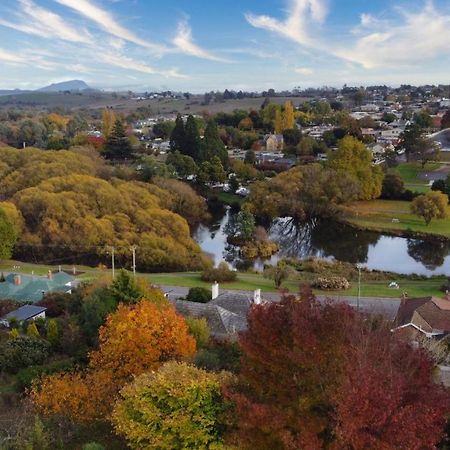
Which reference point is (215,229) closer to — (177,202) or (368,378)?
(177,202)

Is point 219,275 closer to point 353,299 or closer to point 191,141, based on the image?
point 353,299

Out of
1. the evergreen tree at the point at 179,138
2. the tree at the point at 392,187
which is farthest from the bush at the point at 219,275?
the evergreen tree at the point at 179,138

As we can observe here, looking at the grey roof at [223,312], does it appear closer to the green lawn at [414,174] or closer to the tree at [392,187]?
the tree at [392,187]

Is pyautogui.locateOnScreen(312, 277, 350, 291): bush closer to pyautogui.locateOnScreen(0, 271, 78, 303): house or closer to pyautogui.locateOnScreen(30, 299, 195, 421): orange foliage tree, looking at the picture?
pyautogui.locateOnScreen(0, 271, 78, 303): house

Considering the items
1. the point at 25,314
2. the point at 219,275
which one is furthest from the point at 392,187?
the point at 25,314

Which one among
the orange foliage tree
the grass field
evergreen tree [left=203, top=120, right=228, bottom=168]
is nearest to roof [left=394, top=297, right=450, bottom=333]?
Result: the grass field

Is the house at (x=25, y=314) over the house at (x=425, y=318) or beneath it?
beneath

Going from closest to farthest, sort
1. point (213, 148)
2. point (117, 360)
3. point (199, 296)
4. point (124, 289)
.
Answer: point (117, 360) → point (124, 289) → point (199, 296) → point (213, 148)
